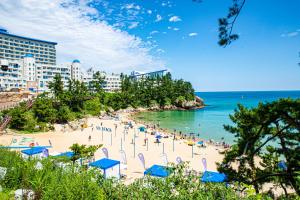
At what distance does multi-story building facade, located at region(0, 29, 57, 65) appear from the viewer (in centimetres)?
9625

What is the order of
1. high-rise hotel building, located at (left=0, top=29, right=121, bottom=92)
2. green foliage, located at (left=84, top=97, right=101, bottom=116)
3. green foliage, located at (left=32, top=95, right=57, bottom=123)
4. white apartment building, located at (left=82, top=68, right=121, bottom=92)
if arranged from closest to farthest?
green foliage, located at (left=32, top=95, right=57, bottom=123), green foliage, located at (left=84, top=97, right=101, bottom=116), high-rise hotel building, located at (left=0, top=29, right=121, bottom=92), white apartment building, located at (left=82, top=68, right=121, bottom=92)

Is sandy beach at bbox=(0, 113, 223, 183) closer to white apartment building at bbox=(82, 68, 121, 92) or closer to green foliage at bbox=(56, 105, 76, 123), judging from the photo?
green foliage at bbox=(56, 105, 76, 123)

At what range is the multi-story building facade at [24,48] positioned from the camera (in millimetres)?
96250

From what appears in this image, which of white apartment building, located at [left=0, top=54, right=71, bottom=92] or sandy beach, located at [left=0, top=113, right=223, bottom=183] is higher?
white apartment building, located at [left=0, top=54, right=71, bottom=92]

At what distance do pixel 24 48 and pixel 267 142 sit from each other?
386ft

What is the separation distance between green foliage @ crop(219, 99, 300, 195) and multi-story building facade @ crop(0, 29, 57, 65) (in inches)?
3985

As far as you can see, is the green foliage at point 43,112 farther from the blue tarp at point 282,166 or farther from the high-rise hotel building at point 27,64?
the blue tarp at point 282,166

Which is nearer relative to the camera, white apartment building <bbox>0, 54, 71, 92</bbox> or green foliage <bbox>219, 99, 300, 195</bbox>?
green foliage <bbox>219, 99, 300, 195</bbox>

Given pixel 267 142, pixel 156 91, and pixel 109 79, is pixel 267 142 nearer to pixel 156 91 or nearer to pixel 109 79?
pixel 156 91

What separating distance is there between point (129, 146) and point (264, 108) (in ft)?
76.4

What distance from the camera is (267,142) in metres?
7.86

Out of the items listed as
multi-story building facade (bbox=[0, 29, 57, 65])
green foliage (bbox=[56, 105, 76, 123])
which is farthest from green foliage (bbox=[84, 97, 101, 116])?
multi-story building facade (bbox=[0, 29, 57, 65])

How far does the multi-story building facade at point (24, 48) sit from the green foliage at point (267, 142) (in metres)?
101

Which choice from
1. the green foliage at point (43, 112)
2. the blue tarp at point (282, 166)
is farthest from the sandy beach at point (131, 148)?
the blue tarp at point (282, 166)
